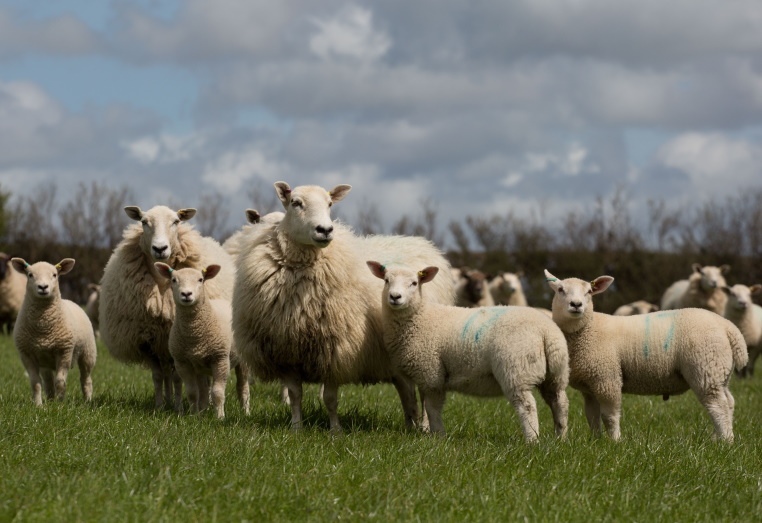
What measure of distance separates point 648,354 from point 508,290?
11.7 metres

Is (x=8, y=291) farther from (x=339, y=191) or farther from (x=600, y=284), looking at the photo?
(x=600, y=284)

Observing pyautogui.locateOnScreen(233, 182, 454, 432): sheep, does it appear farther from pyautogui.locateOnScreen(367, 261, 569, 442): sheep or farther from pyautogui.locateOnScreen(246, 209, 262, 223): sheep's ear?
pyautogui.locateOnScreen(246, 209, 262, 223): sheep's ear

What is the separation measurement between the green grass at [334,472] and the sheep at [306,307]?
1.42ft

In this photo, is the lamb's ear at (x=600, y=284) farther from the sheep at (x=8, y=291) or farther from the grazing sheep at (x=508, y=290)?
the sheep at (x=8, y=291)

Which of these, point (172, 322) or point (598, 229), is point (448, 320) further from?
point (598, 229)

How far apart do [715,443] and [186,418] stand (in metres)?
3.90

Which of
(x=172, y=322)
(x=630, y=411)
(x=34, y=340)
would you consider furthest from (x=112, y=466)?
(x=630, y=411)

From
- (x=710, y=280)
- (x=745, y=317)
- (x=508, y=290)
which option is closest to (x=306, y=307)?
(x=745, y=317)

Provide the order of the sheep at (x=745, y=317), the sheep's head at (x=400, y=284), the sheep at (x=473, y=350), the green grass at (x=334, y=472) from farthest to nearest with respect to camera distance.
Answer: the sheep at (x=745, y=317) → the sheep's head at (x=400, y=284) → the sheep at (x=473, y=350) → the green grass at (x=334, y=472)

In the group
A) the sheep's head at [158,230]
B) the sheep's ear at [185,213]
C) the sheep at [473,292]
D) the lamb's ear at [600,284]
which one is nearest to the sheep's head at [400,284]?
the lamb's ear at [600,284]

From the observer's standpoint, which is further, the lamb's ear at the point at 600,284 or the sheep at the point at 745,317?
the sheep at the point at 745,317

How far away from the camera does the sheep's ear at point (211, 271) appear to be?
7.56m

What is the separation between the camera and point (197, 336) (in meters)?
7.35

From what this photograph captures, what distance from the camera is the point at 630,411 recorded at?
914 centimetres
